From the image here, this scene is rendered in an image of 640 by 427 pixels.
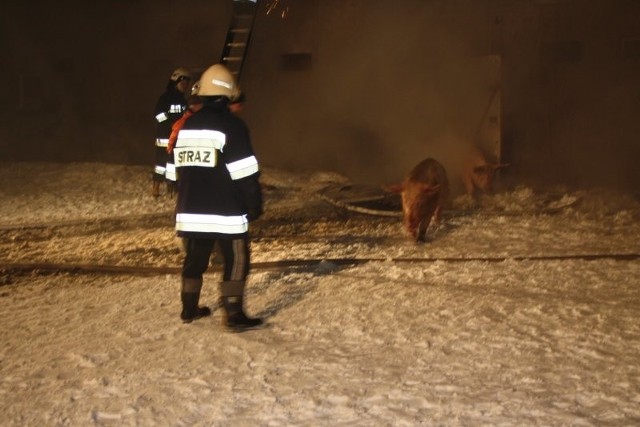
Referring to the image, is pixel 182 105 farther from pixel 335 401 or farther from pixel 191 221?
pixel 335 401

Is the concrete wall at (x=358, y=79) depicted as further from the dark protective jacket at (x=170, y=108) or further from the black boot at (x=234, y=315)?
the black boot at (x=234, y=315)

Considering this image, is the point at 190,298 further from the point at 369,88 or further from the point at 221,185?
the point at 369,88

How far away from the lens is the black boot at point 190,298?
584 cm

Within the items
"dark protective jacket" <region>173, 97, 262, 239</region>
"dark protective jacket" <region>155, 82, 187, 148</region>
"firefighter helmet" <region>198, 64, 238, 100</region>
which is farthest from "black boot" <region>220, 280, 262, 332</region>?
"dark protective jacket" <region>155, 82, 187, 148</region>

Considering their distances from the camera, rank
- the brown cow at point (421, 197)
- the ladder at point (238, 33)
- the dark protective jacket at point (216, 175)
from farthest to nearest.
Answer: the ladder at point (238, 33), the brown cow at point (421, 197), the dark protective jacket at point (216, 175)

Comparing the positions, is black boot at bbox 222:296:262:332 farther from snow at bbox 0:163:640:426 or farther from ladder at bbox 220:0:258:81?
ladder at bbox 220:0:258:81

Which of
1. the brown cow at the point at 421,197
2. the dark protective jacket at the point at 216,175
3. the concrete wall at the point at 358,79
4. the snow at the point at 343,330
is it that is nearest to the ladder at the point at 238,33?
the concrete wall at the point at 358,79

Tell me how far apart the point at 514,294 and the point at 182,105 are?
6533 millimetres

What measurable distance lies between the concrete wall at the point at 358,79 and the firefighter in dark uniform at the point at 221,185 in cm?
931

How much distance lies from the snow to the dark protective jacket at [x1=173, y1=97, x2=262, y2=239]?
808 mm

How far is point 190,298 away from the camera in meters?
5.85

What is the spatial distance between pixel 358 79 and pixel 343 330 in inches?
438

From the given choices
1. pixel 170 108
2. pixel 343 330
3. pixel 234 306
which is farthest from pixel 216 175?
pixel 170 108

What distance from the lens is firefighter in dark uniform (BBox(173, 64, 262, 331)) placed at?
5.49 metres
